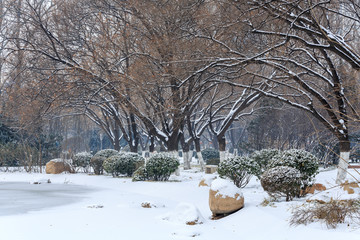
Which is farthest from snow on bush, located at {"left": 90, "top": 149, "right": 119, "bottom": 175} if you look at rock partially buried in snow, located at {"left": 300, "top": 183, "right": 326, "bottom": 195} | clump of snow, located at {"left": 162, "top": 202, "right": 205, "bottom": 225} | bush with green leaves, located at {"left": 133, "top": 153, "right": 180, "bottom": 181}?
clump of snow, located at {"left": 162, "top": 202, "right": 205, "bottom": 225}

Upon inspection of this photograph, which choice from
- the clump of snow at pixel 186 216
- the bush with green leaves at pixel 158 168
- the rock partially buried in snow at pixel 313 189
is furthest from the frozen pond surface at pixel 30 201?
the rock partially buried in snow at pixel 313 189

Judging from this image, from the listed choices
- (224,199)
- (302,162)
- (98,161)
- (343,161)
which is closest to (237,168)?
(302,162)

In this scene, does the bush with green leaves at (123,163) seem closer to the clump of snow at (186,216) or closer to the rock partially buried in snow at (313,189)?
the rock partially buried in snow at (313,189)

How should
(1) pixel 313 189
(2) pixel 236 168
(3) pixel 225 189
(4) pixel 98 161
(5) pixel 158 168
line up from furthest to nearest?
(4) pixel 98 161 < (5) pixel 158 168 < (2) pixel 236 168 < (1) pixel 313 189 < (3) pixel 225 189

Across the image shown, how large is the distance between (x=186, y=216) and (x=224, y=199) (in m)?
1.23

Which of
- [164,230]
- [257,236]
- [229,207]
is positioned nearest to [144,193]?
[229,207]

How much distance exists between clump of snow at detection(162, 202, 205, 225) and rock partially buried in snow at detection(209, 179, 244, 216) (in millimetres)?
766

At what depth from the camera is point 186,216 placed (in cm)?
951

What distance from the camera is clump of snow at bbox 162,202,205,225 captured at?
9.36 meters

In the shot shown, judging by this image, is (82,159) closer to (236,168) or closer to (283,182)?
(236,168)

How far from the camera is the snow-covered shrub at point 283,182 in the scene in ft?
35.7

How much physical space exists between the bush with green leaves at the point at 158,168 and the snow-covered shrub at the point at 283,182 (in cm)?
804

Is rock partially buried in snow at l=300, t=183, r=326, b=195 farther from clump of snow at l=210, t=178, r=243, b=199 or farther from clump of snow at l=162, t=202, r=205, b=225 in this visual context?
clump of snow at l=162, t=202, r=205, b=225

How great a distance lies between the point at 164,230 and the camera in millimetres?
8758
